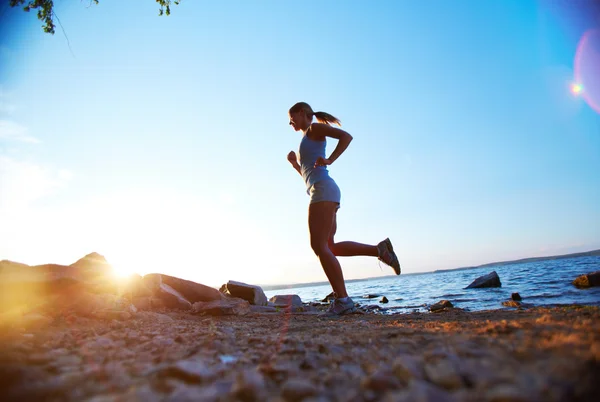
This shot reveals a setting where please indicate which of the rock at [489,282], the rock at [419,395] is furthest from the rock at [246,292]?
the rock at [489,282]

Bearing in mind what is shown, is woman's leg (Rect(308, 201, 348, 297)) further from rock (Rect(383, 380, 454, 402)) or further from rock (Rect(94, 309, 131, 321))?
rock (Rect(383, 380, 454, 402))

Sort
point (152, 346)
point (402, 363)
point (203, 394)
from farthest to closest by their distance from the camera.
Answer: point (152, 346), point (402, 363), point (203, 394)

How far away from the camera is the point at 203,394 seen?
109 cm

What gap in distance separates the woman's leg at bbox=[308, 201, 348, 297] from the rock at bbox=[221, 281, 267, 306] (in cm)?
316

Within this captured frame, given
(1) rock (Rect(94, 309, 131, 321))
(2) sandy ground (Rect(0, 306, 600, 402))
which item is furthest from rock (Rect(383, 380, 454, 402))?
(1) rock (Rect(94, 309, 131, 321))

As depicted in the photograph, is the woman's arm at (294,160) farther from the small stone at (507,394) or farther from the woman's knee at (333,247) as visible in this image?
the small stone at (507,394)

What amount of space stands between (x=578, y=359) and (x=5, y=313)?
4.05 meters

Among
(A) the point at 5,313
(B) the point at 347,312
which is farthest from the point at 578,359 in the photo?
(A) the point at 5,313

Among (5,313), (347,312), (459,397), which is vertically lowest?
(347,312)

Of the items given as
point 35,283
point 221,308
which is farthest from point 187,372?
point 221,308

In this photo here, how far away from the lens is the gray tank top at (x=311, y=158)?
15.1 feet

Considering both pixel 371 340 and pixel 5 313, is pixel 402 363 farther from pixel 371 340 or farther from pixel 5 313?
pixel 5 313

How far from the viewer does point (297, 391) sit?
1.11 metres

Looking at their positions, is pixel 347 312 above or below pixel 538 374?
below
